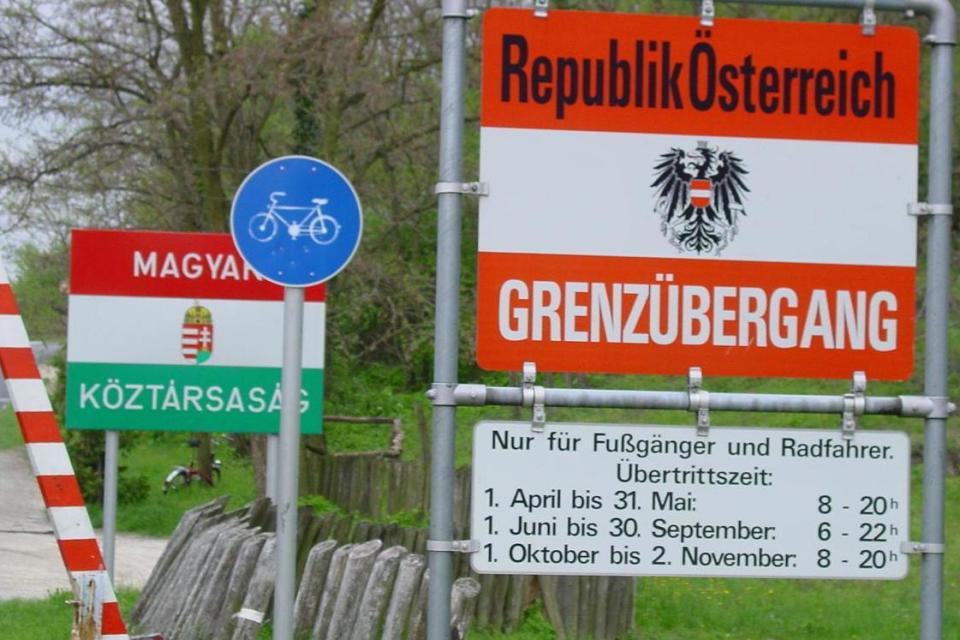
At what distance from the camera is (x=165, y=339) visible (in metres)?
9.95

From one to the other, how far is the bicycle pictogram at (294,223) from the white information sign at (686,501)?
1.49 metres

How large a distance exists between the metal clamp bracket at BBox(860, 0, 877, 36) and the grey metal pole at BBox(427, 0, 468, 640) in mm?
1269

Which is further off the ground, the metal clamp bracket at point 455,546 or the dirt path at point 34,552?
the metal clamp bracket at point 455,546

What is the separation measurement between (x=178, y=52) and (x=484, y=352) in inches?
630

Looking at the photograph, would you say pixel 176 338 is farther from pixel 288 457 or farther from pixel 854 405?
pixel 854 405

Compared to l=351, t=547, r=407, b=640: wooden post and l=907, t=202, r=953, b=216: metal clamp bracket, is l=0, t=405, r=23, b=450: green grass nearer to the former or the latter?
l=351, t=547, r=407, b=640: wooden post

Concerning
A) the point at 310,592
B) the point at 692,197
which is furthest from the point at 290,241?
the point at 310,592

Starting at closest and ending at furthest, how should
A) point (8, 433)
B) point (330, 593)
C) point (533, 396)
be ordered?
1. point (533, 396)
2. point (330, 593)
3. point (8, 433)

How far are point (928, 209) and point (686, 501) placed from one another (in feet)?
4.04

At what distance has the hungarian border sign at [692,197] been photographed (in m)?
5.08

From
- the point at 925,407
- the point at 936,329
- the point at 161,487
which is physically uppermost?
the point at 936,329

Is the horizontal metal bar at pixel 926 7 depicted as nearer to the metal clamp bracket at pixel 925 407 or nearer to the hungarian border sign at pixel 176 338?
the metal clamp bracket at pixel 925 407

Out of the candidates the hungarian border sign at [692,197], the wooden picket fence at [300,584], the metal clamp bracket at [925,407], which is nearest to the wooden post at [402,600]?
the wooden picket fence at [300,584]

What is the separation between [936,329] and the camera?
5.24 meters
